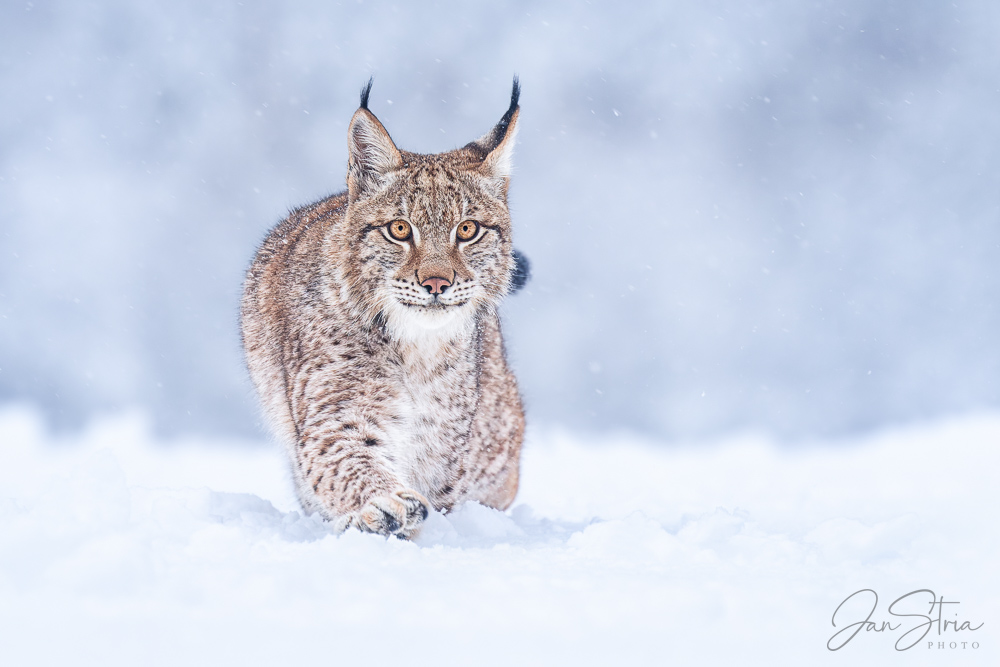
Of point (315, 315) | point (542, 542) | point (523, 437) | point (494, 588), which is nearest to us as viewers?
point (494, 588)

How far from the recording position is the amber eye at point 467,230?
3.62 metres

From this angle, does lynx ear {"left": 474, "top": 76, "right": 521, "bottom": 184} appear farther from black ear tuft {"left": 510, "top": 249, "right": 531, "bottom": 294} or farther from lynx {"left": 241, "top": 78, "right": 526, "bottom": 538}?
black ear tuft {"left": 510, "top": 249, "right": 531, "bottom": 294}

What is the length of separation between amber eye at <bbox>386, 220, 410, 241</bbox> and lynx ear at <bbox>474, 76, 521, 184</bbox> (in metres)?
0.54

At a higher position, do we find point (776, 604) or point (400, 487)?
point (400, 487)

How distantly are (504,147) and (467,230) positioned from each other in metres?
0.56

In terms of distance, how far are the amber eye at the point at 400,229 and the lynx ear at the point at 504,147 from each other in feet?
1.76

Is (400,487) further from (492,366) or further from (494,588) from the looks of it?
(492,366)

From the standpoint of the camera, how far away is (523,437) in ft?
16.0

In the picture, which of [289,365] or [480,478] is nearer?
[289,365]

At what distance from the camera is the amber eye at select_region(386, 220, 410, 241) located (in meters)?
3.57

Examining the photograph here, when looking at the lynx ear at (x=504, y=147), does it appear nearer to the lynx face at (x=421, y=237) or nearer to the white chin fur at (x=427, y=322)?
the lynx face at (x=421, y=237)

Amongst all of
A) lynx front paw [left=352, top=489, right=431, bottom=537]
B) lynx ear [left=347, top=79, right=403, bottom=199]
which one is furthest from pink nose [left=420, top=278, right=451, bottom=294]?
lynx front paw [left=352, top=489, right=431, bottom=537]

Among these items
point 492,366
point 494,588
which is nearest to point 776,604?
point 494,588

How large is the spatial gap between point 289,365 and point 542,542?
4.75ft
